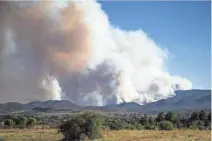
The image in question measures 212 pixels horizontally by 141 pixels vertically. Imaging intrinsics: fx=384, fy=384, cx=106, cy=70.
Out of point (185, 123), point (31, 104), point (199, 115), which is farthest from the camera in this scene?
point (31, 104)

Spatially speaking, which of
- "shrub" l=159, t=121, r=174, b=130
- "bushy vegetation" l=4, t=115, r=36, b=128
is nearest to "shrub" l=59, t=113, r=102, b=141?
"shrub" l=159, t=121, r=174, b=130

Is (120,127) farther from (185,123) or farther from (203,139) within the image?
(203,139)

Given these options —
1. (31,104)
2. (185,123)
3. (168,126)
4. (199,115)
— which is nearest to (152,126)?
(168,126)

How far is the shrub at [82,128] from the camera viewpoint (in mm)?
29609

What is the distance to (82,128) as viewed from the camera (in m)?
30.1

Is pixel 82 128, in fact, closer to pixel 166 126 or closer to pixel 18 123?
pixel 166 126

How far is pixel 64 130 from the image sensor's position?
3047 cm

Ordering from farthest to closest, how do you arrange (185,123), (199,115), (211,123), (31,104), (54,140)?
(31,104) → (199,115) → (185,123) → (211,123) → (54,140)

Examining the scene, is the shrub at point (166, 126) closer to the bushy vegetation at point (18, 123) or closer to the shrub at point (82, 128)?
the shrub at point (82, 128)

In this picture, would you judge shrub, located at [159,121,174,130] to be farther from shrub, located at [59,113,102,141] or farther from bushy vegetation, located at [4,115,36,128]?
bushy vegetation, located at [4,115,36,128]

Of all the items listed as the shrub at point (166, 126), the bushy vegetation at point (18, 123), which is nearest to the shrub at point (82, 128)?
the shrub at point (166, 126)

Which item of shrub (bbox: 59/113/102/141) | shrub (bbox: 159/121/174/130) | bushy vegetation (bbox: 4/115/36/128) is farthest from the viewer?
bushy vegetation (bbox: 4/115/36/128)

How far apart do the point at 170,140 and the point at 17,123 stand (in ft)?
93.2

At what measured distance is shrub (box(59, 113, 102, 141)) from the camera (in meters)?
29.6
